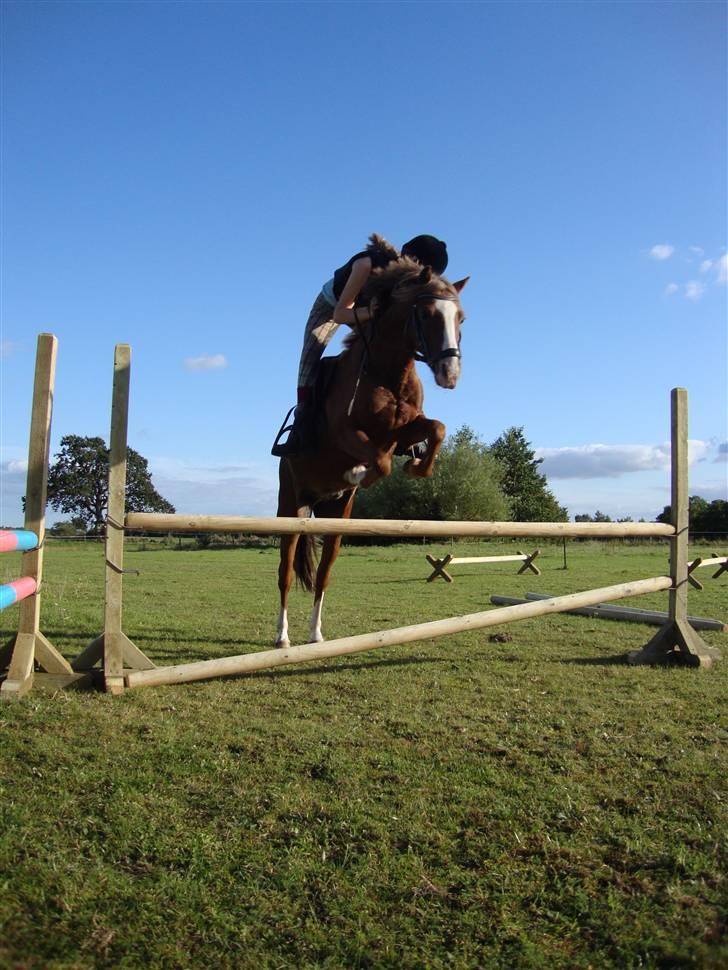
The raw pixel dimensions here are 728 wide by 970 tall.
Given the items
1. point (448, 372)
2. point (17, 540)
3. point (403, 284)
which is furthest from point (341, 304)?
point (17, 540)

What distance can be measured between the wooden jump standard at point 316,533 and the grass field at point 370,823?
9.3 inches

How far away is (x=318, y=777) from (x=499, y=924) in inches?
53.3

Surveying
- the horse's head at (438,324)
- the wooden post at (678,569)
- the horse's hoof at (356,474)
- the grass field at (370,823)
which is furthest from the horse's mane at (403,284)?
the grass field at (370,823)

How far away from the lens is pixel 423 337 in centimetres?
525

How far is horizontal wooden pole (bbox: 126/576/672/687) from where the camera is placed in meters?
4.91

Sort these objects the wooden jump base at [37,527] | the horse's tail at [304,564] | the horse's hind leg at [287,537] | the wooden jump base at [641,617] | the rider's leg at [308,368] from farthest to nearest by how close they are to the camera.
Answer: the wooden jump base at [641,617] → the horse's tail at [304,564] → the horse's hind leg at [287,537] → the rider's leg at [308,368] → the wooden jump base at [37,527]

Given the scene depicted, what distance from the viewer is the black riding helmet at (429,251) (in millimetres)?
6039

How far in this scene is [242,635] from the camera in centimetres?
761

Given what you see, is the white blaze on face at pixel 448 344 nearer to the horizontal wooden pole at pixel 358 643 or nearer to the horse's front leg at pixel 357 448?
the horse's front leg at pixel 357 448

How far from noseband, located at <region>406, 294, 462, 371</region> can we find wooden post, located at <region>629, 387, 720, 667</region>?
8.87 ft

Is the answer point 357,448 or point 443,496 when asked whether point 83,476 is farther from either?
point 357,448

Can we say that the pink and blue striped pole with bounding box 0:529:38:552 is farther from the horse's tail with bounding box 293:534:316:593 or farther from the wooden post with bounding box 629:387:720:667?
the wooden post with bounding box 629:387:720:667

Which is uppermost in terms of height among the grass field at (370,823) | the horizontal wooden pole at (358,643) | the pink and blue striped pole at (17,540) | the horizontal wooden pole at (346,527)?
the horizontal wooden pole at (346,527)

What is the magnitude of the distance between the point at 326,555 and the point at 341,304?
2543mm
